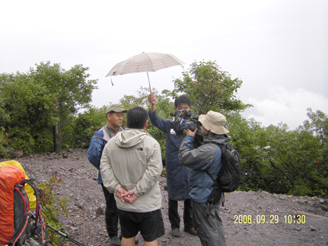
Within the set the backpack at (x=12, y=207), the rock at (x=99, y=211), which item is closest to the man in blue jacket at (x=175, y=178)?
the rock at (x=99, y=211)

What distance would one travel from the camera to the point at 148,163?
2.70m

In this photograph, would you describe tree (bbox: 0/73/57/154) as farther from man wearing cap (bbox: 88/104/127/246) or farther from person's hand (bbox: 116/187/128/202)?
person's hand (bbox: 116/187/128/202)

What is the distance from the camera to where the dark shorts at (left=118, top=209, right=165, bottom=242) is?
2719 mm

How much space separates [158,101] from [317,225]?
27.2 feet

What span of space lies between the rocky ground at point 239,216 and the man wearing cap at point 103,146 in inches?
22.0

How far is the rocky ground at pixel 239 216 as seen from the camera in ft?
14.3

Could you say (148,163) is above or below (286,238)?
above

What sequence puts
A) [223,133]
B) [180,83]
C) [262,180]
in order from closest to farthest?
[223,133]
[262,180]
[180,83]

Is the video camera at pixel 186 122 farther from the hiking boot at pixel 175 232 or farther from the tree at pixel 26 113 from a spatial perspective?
the tree at pixel 26 113

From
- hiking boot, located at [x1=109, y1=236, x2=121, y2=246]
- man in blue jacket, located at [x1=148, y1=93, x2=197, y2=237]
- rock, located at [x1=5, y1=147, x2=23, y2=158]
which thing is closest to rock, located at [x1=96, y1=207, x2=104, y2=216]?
hiking boot, located at [x1=109, y1=236, x2=121, y2=246]

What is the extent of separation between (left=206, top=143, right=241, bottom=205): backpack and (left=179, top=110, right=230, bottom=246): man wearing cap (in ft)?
0.15

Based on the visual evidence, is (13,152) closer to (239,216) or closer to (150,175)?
(239,216)

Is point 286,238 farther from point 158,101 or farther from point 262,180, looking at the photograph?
point 158,101

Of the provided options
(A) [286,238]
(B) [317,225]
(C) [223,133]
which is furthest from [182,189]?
(B) [317,225]
